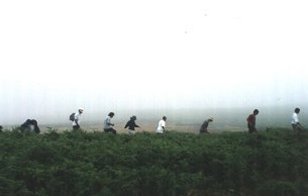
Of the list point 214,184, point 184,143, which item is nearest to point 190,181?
point 214,184

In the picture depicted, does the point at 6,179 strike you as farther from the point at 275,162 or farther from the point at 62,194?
the point at 275,162

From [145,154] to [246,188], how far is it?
3.84 meters

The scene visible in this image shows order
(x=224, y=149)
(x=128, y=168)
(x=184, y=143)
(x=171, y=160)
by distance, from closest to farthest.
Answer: (x=128, y=168), (x=171, y=160), (x=224, y=149), (x=184, y=143)

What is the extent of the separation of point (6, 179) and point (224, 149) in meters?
8.96

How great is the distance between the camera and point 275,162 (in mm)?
18891

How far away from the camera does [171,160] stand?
58.3ft

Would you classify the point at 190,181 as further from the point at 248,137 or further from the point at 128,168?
the point at 248,137

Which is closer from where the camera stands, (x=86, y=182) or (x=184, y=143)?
(x=86, y=182)

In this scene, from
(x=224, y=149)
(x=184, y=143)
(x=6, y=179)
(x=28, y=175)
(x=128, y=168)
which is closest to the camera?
(x=6, y=179)

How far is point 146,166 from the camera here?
17.1 metres

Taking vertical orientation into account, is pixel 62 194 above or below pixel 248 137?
below

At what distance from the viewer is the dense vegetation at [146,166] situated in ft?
48.7

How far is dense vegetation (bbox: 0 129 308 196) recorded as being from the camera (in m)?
14.8

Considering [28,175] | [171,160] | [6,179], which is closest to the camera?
[6,179]
